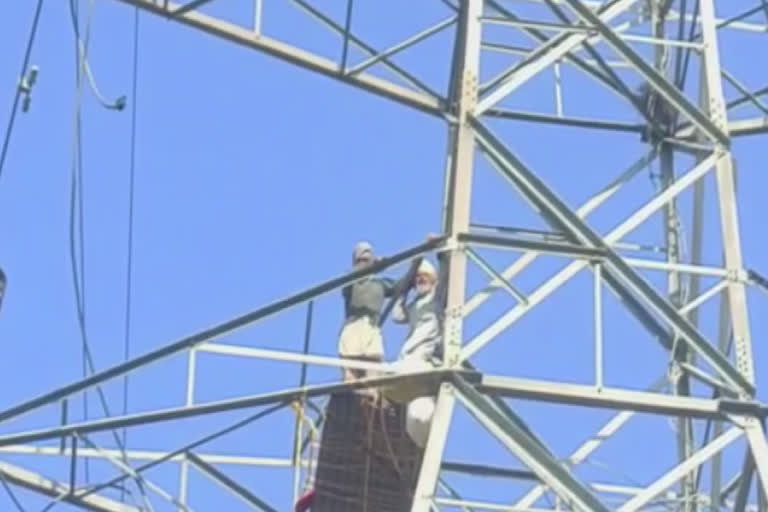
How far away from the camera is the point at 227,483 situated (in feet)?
59.1

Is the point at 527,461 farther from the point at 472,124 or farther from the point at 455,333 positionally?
the point at 472,124

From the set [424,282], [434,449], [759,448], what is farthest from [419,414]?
[759,448]

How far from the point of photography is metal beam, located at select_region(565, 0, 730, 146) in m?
17.4

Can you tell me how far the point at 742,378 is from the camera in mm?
16391

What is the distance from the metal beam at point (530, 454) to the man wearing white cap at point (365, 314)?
7.37 feet

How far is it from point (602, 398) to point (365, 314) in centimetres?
269

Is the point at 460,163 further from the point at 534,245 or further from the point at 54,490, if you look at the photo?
the point at 54,490

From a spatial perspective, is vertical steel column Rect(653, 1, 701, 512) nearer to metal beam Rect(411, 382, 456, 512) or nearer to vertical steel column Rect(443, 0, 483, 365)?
vertical steel column Rect(443, 0, 483, 365)

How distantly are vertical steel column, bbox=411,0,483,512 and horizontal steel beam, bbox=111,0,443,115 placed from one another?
18.6 inches

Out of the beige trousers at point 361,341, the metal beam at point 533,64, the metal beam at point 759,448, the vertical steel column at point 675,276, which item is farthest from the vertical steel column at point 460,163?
the metal beam at point 759,448

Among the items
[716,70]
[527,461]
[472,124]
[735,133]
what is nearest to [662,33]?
[735,133]

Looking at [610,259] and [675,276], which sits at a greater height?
[675,276]

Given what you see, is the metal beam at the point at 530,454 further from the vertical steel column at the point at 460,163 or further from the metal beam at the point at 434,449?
the vertical steel column at the point at 460,163

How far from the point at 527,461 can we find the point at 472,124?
2.26 m
